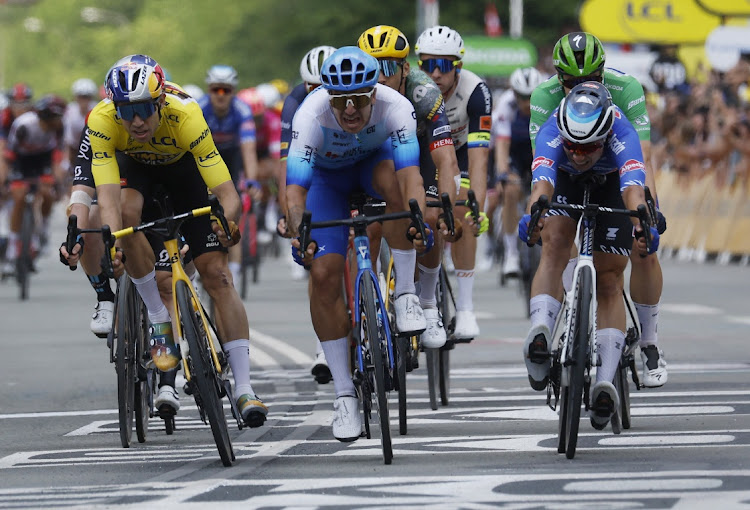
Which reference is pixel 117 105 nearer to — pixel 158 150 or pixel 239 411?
pixel 158 150

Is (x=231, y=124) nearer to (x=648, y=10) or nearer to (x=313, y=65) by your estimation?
(x=313, y=65)

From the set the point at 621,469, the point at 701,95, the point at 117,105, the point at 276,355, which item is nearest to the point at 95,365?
the point at 276,355

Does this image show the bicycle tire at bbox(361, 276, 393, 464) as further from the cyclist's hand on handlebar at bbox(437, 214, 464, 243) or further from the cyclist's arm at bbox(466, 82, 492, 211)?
the cyclist's arm at bbox(466, 82, 492, 211)

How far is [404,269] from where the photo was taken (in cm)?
1083

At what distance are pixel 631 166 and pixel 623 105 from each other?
1228 millimetres

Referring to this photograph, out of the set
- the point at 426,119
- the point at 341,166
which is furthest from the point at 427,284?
the point at 341,166

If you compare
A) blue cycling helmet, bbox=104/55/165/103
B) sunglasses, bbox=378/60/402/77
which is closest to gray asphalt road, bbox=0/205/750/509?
blue cycling helmet, bbox=104/55/165/103

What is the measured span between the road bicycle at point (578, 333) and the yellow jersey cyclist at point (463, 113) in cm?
343

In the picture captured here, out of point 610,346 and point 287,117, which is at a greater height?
point 287,117

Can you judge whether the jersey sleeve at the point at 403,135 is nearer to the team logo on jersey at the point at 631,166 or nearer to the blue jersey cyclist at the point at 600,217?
the blue jersey cyclist at the point at 600,217

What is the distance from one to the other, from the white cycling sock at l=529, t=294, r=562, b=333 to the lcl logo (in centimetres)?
3381

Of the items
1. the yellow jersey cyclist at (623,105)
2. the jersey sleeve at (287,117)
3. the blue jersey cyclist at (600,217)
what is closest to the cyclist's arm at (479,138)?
the jersey sleeve at (287,117)

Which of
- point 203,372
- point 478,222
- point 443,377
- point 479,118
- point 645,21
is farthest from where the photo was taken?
point 645,21

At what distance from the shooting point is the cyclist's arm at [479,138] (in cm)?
1323
